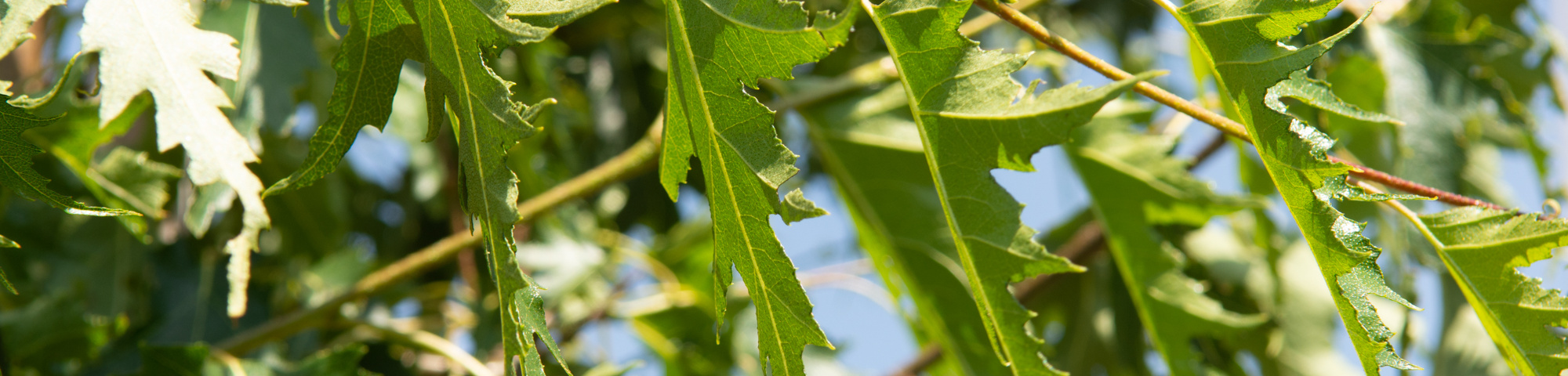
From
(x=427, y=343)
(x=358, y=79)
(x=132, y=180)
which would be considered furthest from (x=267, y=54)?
(x=358, y=79)

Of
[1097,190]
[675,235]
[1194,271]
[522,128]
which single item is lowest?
[675,235]

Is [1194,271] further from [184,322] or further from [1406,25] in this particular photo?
[184,322]

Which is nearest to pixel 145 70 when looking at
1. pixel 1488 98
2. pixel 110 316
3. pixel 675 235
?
pixel 110 316

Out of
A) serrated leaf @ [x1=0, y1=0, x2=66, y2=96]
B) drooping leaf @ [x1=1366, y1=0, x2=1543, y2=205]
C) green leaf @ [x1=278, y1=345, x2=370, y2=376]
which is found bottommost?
green leaf @ [x1=278, y1=345, x2=370, y2=376]

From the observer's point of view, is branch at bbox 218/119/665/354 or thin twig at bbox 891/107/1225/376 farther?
thin twig at bbox 891/107/1225/376

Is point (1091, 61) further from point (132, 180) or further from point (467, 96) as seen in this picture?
point (132, 180)

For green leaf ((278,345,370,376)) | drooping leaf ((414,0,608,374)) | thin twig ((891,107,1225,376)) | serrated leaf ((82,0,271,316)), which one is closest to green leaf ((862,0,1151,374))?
drooping leaf ((414,0,608,374))

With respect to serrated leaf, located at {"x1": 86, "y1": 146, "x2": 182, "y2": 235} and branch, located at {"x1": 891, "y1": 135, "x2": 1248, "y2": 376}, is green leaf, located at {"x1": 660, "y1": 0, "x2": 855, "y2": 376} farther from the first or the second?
branch, located at {"x1": 891, "y1": 135, "x2": 1248, "y2": 376}
